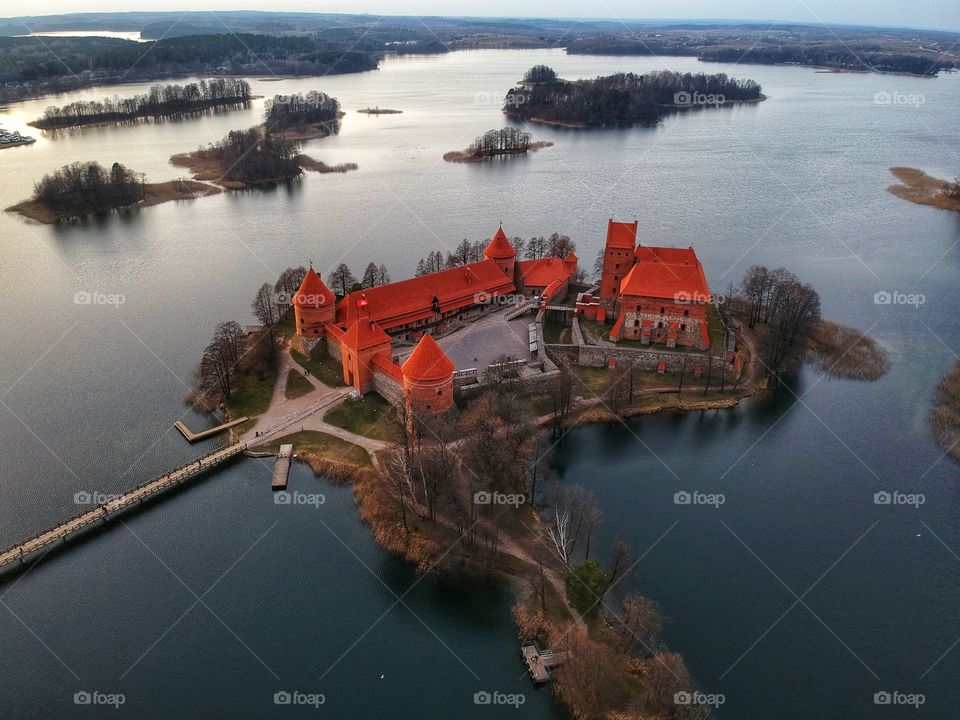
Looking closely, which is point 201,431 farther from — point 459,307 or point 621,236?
point 621,236

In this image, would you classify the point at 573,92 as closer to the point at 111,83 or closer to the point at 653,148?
the point at 653,148

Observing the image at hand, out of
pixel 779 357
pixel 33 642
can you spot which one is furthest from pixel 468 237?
pixel 33 642

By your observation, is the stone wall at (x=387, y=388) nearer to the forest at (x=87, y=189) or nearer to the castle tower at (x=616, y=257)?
the castle tower at (x=616, y=257)

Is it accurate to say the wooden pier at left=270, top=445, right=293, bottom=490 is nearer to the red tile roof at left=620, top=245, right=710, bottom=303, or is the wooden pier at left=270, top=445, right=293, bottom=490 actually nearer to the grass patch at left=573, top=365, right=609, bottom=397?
the grass patch at left=573, top=365, right=609, bottom=397

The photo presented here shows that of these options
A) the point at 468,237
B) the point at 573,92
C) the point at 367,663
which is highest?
the point at 573,92

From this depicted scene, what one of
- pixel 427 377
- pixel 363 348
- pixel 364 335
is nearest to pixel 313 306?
pixel 364 335
